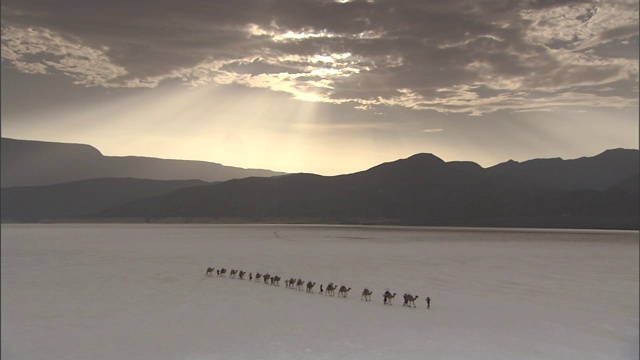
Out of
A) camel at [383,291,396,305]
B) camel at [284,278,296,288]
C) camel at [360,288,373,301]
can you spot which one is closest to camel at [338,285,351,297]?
camel at [360,288,373,301]

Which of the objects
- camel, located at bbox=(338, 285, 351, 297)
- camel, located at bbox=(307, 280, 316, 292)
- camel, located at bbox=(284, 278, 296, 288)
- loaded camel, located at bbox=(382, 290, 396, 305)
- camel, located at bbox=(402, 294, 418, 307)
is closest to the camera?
camel, located at bbox=(402, 294, 418, 307)

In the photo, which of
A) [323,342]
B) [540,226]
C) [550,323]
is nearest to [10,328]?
[323,342]

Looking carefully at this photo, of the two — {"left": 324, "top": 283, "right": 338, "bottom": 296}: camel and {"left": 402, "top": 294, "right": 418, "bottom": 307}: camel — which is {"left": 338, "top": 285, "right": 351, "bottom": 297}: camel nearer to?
{"left": 324, "top": 283, "right": 338, "bottom": 296}: camel

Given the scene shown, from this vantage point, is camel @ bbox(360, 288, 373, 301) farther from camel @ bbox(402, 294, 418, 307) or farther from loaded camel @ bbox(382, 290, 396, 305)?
camel @ bbox(402, 294, 418, 307)

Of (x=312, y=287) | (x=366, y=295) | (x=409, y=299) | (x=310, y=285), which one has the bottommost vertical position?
(x=312, y=287)

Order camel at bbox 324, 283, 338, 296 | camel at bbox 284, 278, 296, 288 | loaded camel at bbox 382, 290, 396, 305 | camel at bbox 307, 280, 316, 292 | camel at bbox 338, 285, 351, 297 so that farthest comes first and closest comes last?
camel at bbox 284, 278, 296, 288 < camel at bbox 307, 280, 316, 292 < camel at bbox 324, 283, 338, 296 < camel at bbox 338, 285, 351, 297 < loaded camel at bbox 382, 290, 396, 305

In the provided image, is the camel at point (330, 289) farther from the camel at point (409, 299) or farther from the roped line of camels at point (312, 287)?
the camel at point (409, 299)

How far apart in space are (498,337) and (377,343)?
12.5 ft

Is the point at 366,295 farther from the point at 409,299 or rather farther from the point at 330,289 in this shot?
the point at 409,299

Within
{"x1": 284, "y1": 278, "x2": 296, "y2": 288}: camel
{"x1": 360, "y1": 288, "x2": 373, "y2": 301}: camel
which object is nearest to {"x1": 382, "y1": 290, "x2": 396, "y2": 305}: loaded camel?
{"x1": 360, "y1": 288, "x2": 373, "y2": 301}: camel

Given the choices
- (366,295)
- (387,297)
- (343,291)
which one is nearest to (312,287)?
(343,291)

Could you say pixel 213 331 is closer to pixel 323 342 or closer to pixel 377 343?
pixel 323 342

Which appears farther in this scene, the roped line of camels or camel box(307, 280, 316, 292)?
camel box(307, 280, 316, 292)

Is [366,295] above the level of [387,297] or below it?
below
